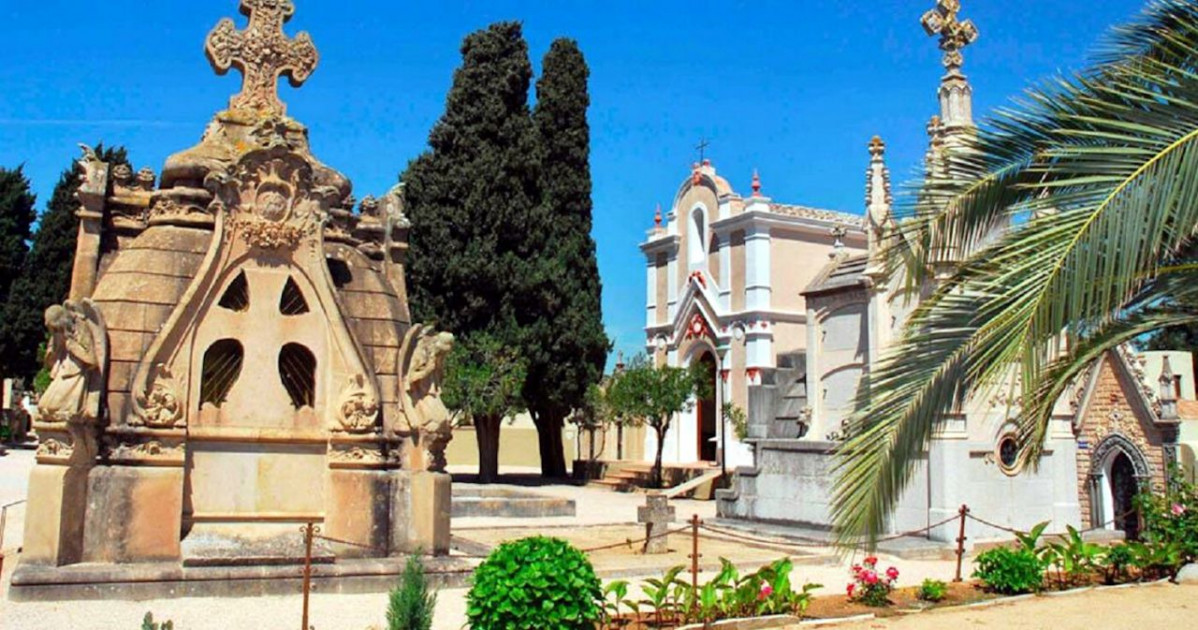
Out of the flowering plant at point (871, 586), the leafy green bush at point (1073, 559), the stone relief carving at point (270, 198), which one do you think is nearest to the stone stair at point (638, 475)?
the leafy green bush at point (1073, 559)

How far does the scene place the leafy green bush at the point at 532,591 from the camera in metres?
7.04

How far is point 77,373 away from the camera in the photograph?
8.86 m

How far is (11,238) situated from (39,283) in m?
3.62

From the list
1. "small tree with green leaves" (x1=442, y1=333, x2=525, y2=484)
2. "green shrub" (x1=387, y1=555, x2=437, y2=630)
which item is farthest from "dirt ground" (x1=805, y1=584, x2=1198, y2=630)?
"small tree with green leaves" (x1=442, y1=333, x2=525, y2=484)

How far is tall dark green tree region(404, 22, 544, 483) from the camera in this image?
30766mm

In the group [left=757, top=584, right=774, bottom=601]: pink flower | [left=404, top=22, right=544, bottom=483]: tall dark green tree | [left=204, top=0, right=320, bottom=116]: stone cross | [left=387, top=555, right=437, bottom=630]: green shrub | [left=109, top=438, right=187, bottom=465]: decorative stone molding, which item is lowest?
[left=757, top=584, right=774, bottom=601]: pink flower

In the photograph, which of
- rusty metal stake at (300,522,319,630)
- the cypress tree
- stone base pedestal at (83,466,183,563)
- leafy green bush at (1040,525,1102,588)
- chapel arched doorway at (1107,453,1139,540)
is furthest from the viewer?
the cypress tree

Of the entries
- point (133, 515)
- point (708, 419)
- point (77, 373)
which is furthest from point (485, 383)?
point (77, 373)

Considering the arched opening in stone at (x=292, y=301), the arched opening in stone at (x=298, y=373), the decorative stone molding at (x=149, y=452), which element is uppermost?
the arched opening in stone at (x=292, y=301)

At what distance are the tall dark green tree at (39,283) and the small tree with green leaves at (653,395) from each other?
958 inches

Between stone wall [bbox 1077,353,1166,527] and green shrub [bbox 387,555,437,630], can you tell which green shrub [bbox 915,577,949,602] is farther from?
stone wall [bbox 1077,353,1166,527]

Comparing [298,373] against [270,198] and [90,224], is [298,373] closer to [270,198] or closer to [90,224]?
[270,198]

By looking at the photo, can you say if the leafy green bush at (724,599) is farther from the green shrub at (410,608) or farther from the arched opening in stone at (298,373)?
the arched opening in stone at (298,373)

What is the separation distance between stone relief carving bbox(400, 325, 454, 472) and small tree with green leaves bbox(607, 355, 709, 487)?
2137 cm
